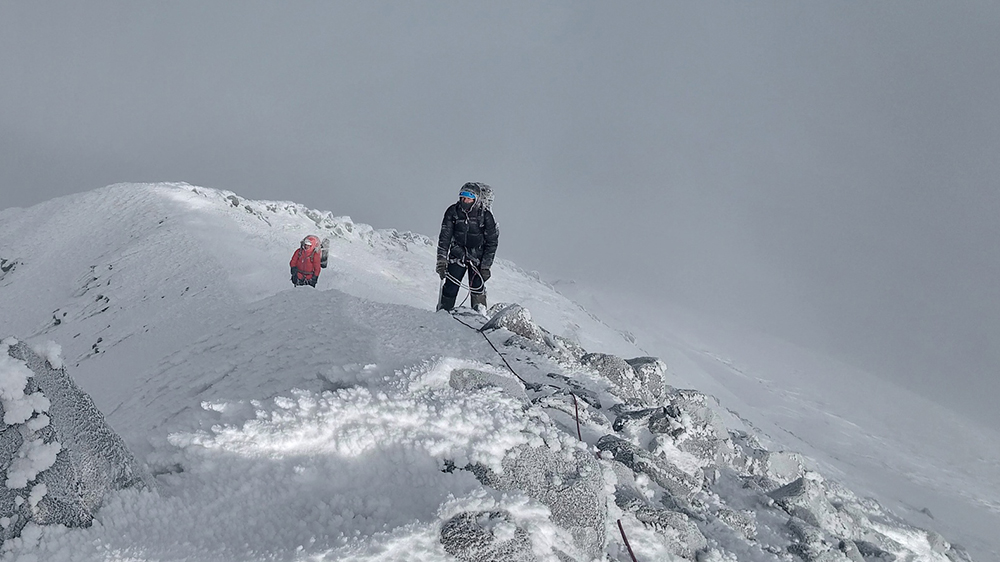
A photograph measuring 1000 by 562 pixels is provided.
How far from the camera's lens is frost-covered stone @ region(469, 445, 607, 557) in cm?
428

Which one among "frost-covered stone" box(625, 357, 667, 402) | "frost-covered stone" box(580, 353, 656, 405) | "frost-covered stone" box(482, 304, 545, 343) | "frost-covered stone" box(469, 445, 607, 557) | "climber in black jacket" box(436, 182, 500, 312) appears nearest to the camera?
"frost-covered stone" box(469, 445, 607, 557)

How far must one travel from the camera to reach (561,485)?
14.7 ft

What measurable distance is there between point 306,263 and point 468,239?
4668 millimetres

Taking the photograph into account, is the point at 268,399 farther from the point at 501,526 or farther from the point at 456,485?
the point at 501,526

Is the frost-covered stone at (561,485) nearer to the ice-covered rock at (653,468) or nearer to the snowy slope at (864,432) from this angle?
the ice-covered rock at (653,468)

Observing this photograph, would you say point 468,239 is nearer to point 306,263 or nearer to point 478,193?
point 478,193

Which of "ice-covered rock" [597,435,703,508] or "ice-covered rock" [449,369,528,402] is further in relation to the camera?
"ice-covered rock" [597,435,703,508]

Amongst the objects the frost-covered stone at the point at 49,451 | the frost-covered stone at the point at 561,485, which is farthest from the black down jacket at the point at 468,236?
the frost-covered stone at the point at 49,451

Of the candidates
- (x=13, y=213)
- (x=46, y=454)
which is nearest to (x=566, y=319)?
(x=46, y=454)

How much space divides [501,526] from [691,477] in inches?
151

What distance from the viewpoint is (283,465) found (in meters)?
4.24

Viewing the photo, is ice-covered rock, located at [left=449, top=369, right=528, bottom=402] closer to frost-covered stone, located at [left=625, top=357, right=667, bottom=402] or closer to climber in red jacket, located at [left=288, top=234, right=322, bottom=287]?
frost-covered stone, located at [left=625, top=357, right=667, bottom=402]

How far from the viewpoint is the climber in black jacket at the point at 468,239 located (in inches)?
397

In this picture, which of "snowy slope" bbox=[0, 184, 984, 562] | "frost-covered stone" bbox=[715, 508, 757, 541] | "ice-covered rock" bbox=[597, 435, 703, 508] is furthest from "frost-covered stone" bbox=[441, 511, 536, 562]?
"frost-covered stone" bbox=[715, 508, 757, 541]
